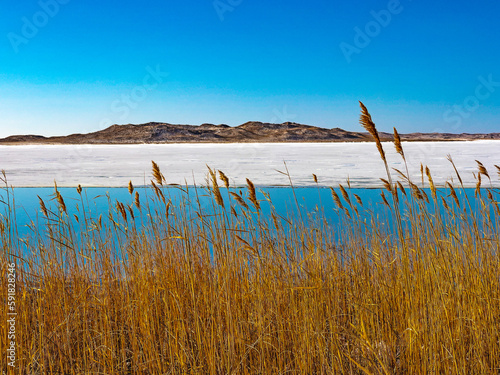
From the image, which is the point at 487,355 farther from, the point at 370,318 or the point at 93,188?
the point at 93,188

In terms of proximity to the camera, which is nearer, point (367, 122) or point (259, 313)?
point (367, 122)

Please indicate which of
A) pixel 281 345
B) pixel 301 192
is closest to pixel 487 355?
pixel 281 345

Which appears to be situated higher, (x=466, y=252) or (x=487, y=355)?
(x=466, y=252)

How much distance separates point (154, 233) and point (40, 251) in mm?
866

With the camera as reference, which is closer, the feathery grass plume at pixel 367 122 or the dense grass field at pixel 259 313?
the feathery grass plume at pixel 367 122

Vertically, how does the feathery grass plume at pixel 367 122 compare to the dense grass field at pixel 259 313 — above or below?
above

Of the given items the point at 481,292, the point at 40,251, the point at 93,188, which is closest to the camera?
the point at 481,292

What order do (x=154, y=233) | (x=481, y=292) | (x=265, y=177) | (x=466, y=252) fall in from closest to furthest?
(x=481, y=292) → (x=466, y=252) → (x=154, y=233) → (x=265, y=177)

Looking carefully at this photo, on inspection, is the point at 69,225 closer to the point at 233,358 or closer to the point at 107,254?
the point at 107,254

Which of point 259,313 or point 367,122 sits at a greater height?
point 367,122

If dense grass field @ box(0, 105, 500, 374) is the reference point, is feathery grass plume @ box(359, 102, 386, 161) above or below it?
above

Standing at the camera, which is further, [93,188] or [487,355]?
[93,188]

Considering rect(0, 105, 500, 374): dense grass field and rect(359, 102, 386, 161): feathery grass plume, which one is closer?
rect(359, 102, 386, 161): feathery grass plume

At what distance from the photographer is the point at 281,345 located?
7.57 feet
